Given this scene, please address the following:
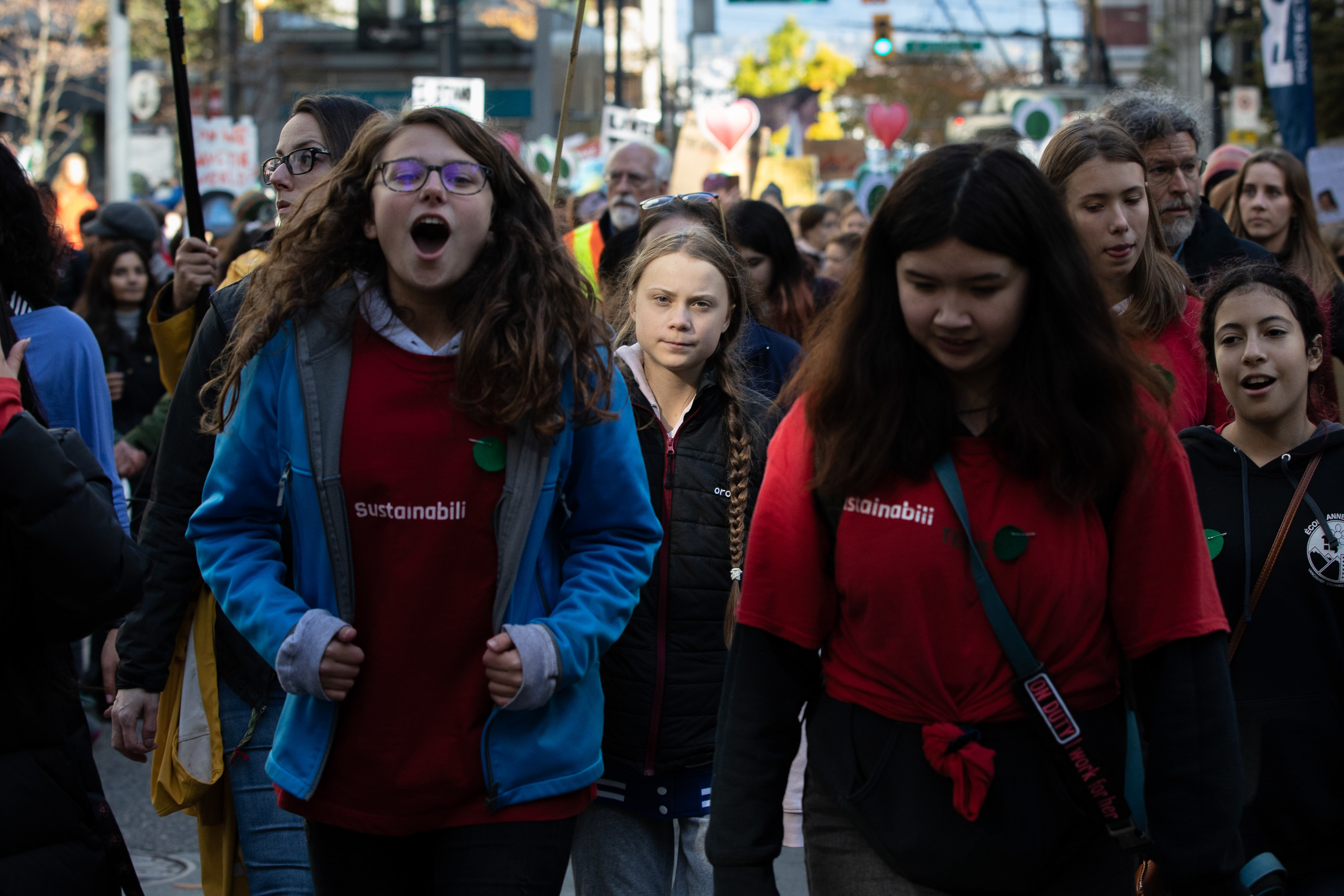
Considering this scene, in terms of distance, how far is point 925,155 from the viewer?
92.0 inches

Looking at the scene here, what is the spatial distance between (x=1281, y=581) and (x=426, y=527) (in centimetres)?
194

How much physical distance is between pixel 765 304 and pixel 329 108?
6.10 ft

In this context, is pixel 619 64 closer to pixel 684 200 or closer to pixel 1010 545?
pixel 684 200

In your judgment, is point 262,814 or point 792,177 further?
point 792,177

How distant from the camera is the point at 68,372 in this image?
354 centimetres

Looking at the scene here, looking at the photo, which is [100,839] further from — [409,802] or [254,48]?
[254,48]

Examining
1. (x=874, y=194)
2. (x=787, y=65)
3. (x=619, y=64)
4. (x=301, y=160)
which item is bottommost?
(x=301, y=160)

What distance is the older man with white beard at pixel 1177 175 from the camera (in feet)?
15.6

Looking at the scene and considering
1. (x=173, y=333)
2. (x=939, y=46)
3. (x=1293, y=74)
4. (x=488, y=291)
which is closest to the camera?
(x=488, y=291)

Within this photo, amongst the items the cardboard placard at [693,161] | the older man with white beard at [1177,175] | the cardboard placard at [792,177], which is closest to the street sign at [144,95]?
the cardboard placard at [792,177]

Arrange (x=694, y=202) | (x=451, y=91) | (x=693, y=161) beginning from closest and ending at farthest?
(x=694, y=202)
(x=693, y=161)
(x=451, y=91)

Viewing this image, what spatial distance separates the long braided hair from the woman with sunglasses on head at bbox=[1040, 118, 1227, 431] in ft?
Answer: 3.02

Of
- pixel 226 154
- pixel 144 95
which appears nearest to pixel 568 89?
pixel 226 154

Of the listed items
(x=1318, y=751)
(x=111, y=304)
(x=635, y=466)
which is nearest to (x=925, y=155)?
(x=635, y=466)
